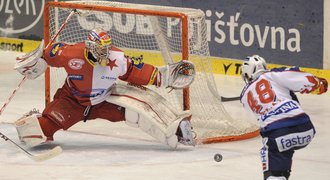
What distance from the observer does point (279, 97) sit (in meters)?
6.51

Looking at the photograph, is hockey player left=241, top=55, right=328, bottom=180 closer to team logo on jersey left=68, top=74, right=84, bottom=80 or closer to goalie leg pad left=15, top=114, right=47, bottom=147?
team logo on jersey left=68, top=74, right=84, bottom=80

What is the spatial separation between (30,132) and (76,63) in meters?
0.60

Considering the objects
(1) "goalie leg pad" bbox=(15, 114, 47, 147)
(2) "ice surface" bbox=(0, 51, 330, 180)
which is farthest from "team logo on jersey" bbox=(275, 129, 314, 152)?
(1) "goalie leg pad" bbox=(15, 114, 47, 147)

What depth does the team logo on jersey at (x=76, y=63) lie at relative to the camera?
8.21m

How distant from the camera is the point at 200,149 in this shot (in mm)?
8344

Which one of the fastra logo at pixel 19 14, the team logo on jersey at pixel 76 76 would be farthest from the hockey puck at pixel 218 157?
the fastra logo at pixel 19 14

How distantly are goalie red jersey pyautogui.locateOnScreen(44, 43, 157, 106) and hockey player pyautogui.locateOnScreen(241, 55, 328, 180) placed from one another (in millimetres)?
1849

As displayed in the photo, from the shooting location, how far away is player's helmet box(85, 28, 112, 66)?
8.07 metres

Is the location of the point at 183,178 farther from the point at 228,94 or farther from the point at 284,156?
the point at 228,94

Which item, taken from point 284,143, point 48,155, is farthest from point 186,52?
point 284,143

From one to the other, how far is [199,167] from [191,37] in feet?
4.22

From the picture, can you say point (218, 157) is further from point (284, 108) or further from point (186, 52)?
point (284, 108)

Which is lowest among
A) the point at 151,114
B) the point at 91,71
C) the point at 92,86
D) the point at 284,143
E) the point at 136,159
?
the point at 136,159

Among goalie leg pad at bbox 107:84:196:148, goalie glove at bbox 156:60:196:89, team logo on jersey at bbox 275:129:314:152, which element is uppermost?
goalie glove at bbox 156:60:196:89
